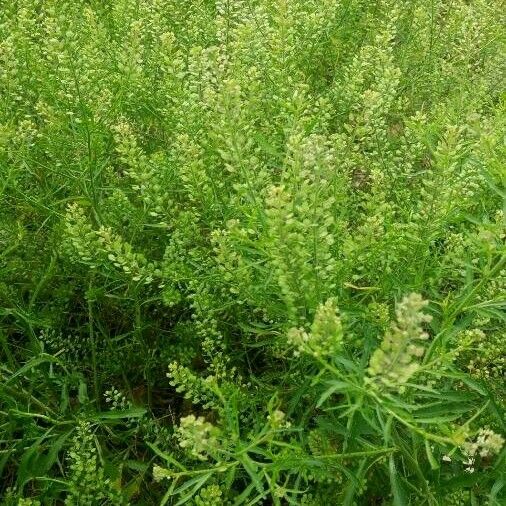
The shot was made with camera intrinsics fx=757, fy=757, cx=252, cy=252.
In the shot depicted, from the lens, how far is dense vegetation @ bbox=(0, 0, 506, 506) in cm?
190

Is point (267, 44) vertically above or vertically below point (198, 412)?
above

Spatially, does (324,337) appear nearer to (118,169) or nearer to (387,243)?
(387,243)

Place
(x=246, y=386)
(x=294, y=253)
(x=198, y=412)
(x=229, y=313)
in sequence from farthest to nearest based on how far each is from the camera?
(x=198, y=412) → (x=229, y=313) → (x=246, y=386) → (x=294, y=253)

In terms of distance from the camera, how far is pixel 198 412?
2.86 meters

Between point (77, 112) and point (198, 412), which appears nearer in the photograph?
point (77, 112)

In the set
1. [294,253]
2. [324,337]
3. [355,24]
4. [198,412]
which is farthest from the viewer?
[355,24]

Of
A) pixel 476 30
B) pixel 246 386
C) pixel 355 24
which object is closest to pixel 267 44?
pixel 355 24

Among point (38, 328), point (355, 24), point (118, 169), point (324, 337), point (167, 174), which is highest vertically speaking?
point (355, 24)

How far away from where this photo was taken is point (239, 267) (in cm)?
208

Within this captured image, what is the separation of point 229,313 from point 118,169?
3.08 feet

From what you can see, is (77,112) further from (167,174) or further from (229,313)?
(229,313)

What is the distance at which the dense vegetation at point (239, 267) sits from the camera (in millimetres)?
1898

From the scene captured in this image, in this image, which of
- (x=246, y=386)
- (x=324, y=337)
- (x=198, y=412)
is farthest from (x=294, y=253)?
(x=198, y=412)

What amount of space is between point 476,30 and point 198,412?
2.03 m
